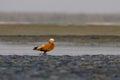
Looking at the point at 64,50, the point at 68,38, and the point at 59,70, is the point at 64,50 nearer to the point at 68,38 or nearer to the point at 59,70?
the point at 68,38

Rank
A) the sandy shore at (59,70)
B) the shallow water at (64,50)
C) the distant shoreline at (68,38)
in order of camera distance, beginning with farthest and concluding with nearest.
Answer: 1. the distant shoreline at (68,38)
2. the shallow water at (64,50)
3. the sandy shore at (59,70)

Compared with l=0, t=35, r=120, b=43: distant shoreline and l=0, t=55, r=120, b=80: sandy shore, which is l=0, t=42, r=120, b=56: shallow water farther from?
l=0, t=35, r=120, b=43: distant shoreline

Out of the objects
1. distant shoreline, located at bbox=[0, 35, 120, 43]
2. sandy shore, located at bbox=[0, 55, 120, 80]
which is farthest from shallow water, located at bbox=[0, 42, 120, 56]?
distant shoreline, located at bbox=[0, 35, 120, 43]

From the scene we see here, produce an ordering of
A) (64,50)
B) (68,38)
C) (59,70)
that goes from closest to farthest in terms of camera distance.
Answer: (59,70)
(64,50)
(68,38)

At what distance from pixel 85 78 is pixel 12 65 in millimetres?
2958

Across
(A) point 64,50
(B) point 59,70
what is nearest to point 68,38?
Result: (A) point 64,50

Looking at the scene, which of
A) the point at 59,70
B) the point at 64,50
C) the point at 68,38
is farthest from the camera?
the point at 68,38

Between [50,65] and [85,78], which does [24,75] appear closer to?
[85,78]

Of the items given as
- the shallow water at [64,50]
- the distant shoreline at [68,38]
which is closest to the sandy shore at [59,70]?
the shallow water at [64,50]

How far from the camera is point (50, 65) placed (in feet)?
48.0

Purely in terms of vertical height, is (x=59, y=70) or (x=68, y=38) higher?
(x=59, y=70)

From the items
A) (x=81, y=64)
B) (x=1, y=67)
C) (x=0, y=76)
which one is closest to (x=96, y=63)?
(x=81, y=64)

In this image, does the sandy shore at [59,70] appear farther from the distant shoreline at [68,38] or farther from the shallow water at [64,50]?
the distant shoreline at [68,38]

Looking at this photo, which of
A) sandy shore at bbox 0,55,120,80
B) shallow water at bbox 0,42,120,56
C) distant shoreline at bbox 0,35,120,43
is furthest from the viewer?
distant shoreline at bbox 0,35,120,43
